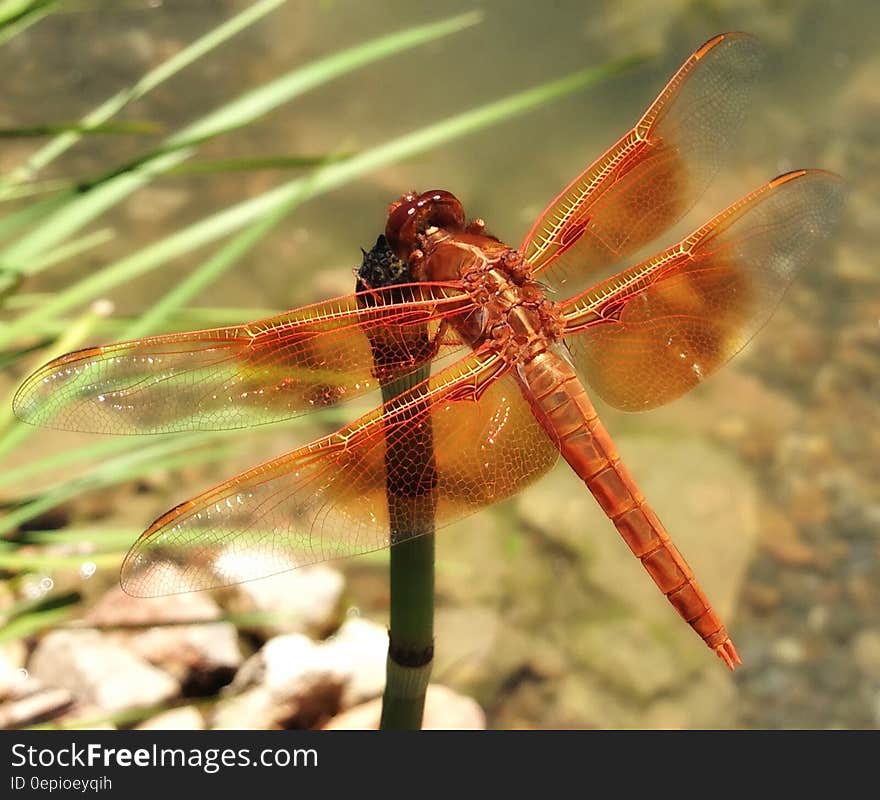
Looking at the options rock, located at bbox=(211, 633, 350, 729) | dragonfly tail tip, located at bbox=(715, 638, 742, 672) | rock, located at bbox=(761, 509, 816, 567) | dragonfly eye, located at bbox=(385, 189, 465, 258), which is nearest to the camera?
dragonfly eye, located at bbox=(385, 189, 465, 258)

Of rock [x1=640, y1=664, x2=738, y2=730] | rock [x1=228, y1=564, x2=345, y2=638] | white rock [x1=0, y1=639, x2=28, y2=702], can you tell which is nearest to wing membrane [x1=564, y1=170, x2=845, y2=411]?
rock [x1=228, y1=564, x2=345, y2=638]

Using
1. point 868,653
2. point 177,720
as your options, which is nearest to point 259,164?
point 177,720

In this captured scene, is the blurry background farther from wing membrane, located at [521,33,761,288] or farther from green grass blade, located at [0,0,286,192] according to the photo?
wing membrane, located at [521,33,761,288]

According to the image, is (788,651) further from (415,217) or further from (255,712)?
(415,217)

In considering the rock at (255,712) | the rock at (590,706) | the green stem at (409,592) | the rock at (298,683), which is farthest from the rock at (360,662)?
the green stem at (409,592)

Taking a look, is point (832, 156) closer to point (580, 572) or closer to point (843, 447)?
point (843, 447)

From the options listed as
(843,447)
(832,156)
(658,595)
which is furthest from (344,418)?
(832,156)
